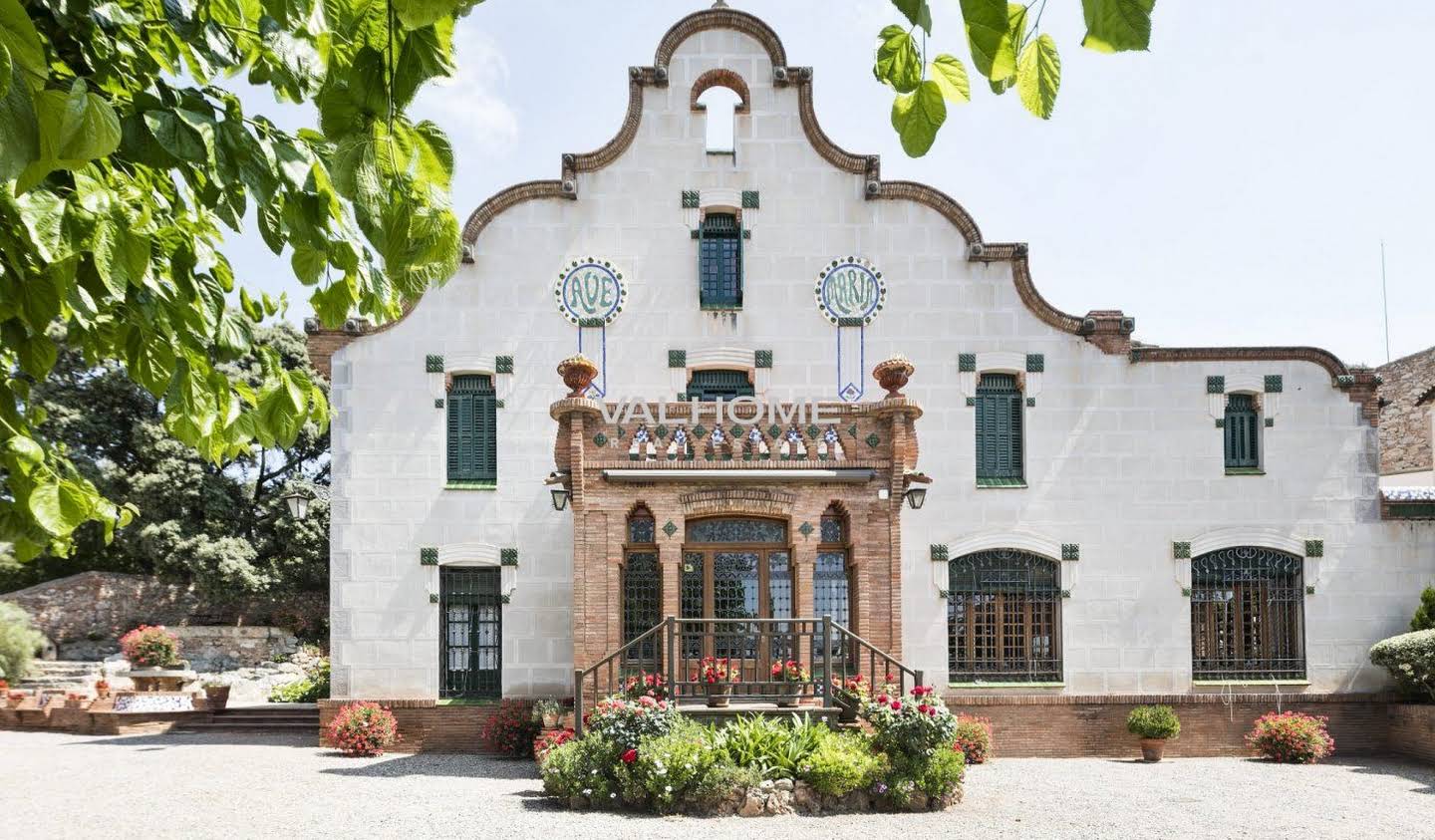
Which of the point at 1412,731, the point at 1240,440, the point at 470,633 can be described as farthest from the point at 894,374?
the point at 1412,731

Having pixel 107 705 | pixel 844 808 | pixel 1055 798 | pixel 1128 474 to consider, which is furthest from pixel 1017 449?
pixel 107 705

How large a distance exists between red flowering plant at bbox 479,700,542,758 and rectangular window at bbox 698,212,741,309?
7.15 metres

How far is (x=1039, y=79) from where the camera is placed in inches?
88.1

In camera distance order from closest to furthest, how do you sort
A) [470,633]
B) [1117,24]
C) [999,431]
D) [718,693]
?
[1117,24]
[718,693]
[470,633]
[999,431]

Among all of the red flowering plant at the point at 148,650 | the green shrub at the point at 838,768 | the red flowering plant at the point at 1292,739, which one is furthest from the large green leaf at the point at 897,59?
the red flowering plant at the point at 148,650

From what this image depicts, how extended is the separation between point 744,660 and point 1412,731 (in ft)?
34.2

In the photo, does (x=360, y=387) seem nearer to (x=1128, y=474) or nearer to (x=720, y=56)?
(x=720, y=56)

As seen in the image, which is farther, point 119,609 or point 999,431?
point 119,609

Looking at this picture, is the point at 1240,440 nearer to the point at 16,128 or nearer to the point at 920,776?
the point at 920,776

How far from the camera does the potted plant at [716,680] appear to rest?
1340 cm

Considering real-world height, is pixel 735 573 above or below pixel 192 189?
below

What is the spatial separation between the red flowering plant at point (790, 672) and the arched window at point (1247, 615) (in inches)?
277

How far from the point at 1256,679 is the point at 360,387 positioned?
49.6 ft

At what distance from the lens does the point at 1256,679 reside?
17.0m
